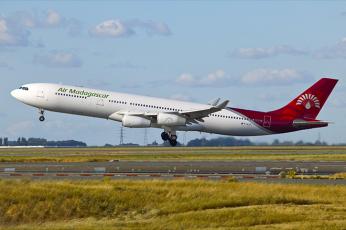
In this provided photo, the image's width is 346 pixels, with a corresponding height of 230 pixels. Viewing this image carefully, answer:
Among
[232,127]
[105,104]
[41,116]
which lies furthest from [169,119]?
[41,116]

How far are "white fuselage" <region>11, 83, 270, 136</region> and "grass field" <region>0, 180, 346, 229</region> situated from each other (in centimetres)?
4018

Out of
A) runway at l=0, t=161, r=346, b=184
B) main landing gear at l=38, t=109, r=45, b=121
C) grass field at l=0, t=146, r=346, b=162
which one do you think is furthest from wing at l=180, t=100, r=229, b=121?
runway at l=0, t=161, r=346, b=184

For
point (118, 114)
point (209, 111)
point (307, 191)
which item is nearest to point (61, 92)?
point (118, 114)

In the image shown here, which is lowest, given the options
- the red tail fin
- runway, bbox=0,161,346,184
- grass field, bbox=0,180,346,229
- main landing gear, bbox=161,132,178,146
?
grass field, bbox=0,180,346,229

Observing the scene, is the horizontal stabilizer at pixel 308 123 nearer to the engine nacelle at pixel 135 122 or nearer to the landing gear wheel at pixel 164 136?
the landing gear wheel at pixel 164 136

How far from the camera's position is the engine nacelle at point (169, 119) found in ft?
245

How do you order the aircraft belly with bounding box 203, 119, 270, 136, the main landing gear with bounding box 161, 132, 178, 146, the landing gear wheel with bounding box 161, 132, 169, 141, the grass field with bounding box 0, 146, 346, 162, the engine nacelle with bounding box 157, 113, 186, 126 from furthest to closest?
1. the aircraft belly with bounding box 203, 119, 270, 136
2. the landing gear wheel with bounding box 161, 132, 169, 141
3. the main landing gear with bounding box 161, 132, 178, 146
4. the engine nacelle with bounding box 157, 113, 186, 126
5. the grass field with bounding box 0, 146, 346, 162

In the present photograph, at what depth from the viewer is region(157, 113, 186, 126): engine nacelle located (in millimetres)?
74688

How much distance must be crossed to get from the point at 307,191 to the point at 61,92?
4564 cm

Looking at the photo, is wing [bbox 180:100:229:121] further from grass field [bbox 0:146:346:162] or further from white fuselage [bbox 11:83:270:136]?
grass field [bbox 0:146:346:162]

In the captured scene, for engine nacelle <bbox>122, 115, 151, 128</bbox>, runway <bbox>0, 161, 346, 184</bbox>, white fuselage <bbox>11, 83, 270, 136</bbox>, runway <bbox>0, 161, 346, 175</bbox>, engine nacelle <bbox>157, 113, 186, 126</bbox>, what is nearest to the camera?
runway <bbox>0, 161, 346, 184</bbox>

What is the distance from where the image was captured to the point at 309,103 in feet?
266

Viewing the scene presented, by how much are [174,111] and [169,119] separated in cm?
175

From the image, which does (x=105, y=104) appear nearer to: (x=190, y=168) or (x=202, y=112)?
(x=202, y=112)
